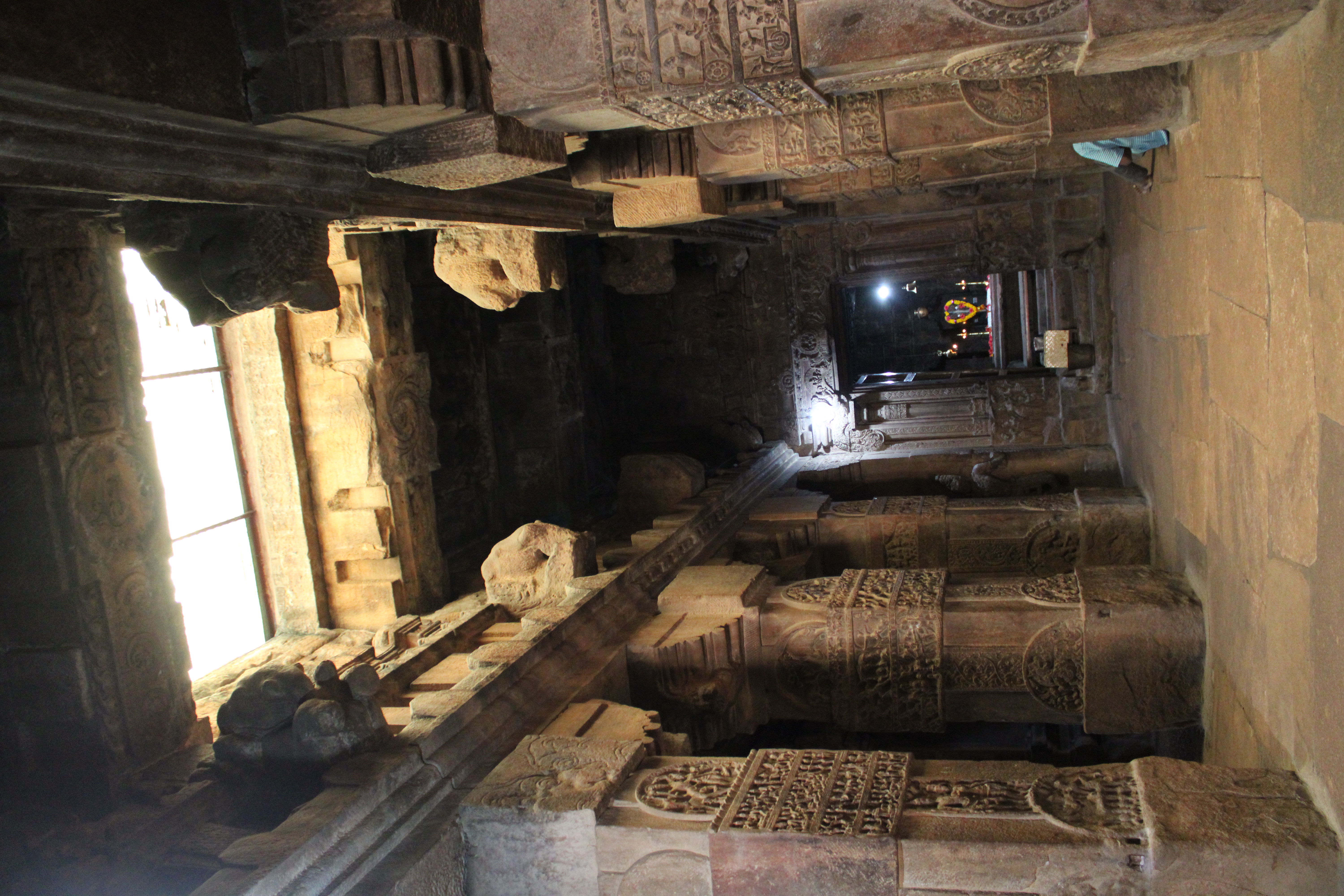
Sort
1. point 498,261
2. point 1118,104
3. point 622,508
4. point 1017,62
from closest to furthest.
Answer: point 1017,62 < point 1118,104 < point 498,261 < point 622,508

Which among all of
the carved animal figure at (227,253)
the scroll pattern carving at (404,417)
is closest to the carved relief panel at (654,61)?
the carved animal figure at (227,253)

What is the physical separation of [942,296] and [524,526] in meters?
8.31

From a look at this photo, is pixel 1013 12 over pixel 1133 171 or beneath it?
over

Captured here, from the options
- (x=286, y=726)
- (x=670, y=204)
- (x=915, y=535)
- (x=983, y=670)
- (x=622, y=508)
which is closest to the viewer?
(x=286, y=726)

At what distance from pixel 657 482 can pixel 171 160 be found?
5.16m

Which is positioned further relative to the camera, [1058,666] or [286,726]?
[1058,666]

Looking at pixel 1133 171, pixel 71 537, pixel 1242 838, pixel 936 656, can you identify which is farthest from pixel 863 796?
pixel 71 537

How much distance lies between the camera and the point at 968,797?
115 inches

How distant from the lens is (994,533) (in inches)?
240

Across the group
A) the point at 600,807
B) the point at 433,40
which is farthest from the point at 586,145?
the point at 600,807

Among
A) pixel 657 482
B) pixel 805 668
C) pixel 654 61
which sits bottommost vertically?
pixel 805 668

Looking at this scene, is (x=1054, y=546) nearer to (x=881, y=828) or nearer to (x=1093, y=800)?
(x=1093, y=800)

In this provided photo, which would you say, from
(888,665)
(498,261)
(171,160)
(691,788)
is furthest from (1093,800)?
(498,261)

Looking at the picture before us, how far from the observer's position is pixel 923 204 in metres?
9.11
